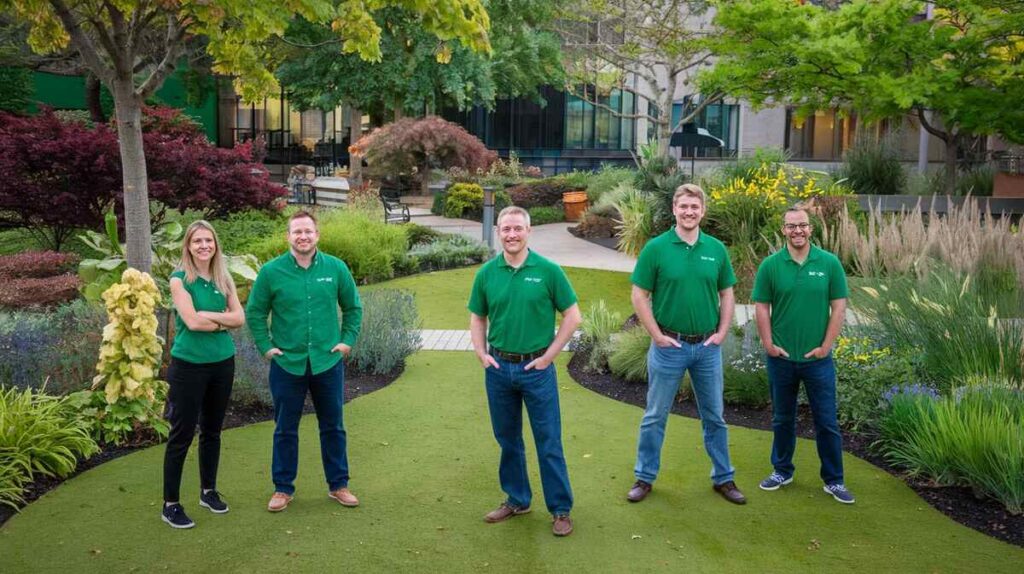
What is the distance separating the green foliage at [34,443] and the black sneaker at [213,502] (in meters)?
1.12

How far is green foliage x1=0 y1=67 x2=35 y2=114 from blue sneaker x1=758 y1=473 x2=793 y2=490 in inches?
1198

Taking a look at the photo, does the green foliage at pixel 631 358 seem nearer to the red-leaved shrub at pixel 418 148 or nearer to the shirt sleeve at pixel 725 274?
the shirt sleeve at pixel 725 274

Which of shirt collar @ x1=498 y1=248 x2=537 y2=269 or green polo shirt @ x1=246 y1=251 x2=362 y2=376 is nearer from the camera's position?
shirt collar @ x1=498 y1=248 x2=537 y2=269

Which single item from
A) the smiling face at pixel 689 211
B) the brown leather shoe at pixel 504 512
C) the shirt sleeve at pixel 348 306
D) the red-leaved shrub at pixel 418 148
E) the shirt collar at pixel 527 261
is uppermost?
the red-leaved shrub at pixel 418 148

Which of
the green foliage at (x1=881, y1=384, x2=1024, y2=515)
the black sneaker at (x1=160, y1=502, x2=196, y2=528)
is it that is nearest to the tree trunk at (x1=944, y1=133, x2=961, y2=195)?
the green foliage at (x1=881, y1=384, x2=1024, y2=515)

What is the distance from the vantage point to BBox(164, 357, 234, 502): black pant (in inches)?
223

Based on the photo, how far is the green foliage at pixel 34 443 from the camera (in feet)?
20.6

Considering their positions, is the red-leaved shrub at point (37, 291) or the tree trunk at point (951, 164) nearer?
the red-leaved shrub at point (37, 291)

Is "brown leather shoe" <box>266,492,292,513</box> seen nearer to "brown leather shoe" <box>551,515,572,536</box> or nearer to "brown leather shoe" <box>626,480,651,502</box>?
"brown leather shoe" <box>551,515,572,536</box>

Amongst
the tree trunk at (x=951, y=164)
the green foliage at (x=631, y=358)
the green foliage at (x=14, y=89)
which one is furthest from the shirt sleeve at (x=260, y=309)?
the green foliage at (x=14, y=89)

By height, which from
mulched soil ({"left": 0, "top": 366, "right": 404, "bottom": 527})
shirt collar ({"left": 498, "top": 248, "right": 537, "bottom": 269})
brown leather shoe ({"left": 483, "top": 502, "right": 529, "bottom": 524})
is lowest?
mulched soil ({"left": 0, "top": 366, "right": 404, "bottom": 527})

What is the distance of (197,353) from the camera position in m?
5.66

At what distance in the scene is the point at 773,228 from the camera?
1410cm

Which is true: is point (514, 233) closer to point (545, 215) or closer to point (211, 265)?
point (211, 265)
